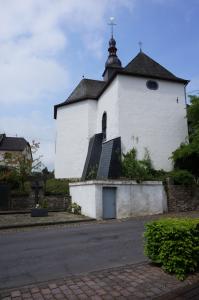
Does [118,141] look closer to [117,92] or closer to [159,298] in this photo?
[117,92]

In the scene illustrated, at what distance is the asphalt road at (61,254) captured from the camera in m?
5.82

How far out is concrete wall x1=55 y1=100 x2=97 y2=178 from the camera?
2720 cm

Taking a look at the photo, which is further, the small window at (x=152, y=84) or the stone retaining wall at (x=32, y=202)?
the small window at (x=152, y=84)

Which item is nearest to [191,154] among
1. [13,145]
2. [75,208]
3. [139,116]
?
[139,116]

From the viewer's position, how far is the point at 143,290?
4766mm

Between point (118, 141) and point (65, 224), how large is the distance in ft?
28.0

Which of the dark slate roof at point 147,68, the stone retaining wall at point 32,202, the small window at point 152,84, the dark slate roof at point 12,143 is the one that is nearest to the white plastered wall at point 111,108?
the dark slate roof at point 147,68

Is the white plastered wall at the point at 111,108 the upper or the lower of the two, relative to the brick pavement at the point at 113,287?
upper

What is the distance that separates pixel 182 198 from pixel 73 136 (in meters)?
12.7

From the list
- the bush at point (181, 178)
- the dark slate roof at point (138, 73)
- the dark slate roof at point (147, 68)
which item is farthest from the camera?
the dark slate roof at point (147, 68)

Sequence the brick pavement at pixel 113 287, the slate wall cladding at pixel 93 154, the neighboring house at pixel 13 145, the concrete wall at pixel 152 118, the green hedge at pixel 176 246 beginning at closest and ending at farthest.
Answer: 1. the brick pavement at pixel 113 287
2. the green hedge at pixel 176 246
3. the concrete wall at pixel 152 118
4. the slate wall cladding at pixel 93 154
5. the neighboring house at pixel 13 145

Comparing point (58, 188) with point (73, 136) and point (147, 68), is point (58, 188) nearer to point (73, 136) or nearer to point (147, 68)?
point (73, 136)

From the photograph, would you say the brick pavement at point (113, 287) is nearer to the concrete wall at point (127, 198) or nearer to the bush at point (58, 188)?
the concrete wall at point (127, 198)

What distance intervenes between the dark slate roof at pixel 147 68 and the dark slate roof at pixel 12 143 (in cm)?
3487
